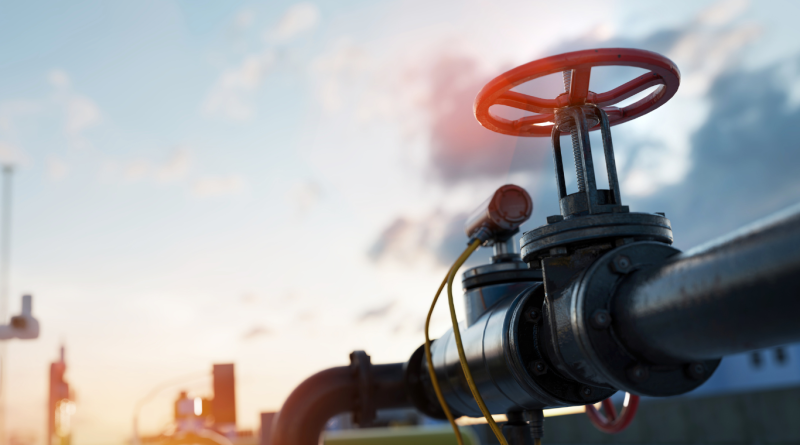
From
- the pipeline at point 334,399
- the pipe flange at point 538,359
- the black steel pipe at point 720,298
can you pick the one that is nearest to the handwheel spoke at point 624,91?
the pipe flange at point 538,359

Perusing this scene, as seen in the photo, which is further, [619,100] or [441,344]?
[441,344]

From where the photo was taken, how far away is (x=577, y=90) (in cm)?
152

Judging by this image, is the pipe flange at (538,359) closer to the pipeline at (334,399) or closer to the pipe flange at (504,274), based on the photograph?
the pipe flange at (504,274)

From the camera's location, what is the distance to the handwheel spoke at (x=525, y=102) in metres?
1.64

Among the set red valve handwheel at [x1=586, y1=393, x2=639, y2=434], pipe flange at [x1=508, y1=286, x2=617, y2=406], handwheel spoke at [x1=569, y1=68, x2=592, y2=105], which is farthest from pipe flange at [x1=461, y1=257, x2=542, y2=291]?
handwheel spoke at [x1=569, y1=68, x2=592, y2=105]

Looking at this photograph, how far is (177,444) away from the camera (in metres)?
2.73

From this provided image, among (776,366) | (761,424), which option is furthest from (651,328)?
(776,366)

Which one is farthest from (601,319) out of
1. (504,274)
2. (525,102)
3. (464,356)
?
→ (504,274)

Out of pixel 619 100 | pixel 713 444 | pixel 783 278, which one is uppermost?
pixel 619 100

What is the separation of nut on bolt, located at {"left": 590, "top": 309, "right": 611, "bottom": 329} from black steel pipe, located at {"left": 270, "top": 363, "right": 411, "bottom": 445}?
5.18ft

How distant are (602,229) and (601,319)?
0.79ft

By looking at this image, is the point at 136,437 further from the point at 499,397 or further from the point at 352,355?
the point at 499,397

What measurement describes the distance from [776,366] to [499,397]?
28.1 metres

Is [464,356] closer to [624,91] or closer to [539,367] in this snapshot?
[539,367]
